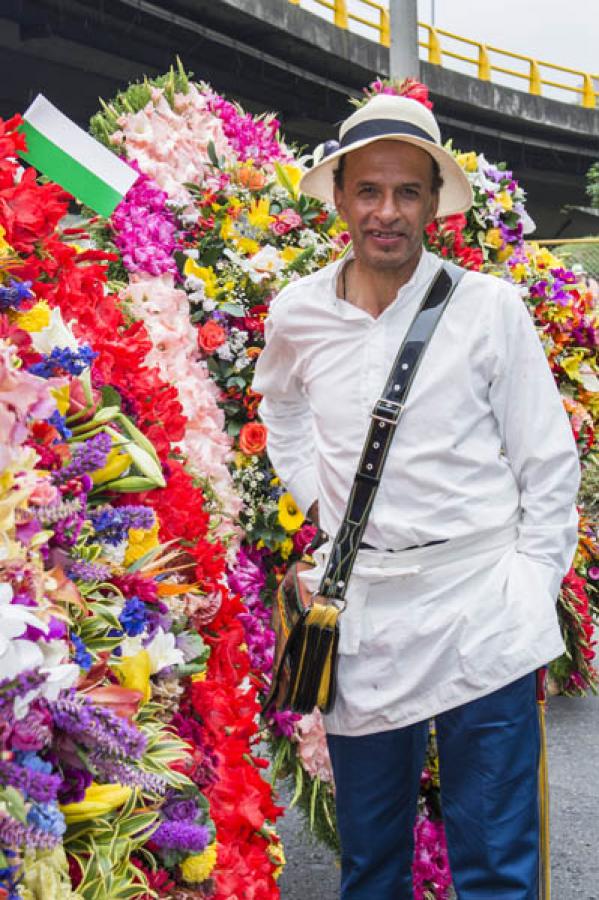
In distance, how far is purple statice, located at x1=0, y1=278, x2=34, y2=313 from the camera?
1.63 metres

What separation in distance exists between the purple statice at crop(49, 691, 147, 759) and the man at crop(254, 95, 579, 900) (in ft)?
2.95

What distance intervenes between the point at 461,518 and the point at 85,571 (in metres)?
0.89

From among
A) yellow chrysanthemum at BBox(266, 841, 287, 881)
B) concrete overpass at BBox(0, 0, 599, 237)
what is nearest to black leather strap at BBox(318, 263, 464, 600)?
yellow chrysanthemum at BBox(266, 841, 287, 881)

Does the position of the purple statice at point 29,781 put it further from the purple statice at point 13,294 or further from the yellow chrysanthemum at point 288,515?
the yellow chrysanthemum at point 288,515

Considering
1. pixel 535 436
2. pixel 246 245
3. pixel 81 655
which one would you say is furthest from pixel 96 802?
pixel 246 245

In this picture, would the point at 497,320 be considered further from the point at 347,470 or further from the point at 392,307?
the point at 347,470

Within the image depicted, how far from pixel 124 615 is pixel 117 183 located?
0.96 m

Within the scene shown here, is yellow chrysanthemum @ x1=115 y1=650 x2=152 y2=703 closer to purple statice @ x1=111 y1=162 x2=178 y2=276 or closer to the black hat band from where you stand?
the black hat band

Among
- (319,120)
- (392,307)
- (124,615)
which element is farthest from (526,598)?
(319,120)

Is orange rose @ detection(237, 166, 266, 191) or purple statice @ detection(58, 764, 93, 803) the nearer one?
purple statice @ detection(58, 764, 93, 803)

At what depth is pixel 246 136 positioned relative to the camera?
3660mm

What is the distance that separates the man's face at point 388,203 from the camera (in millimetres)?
2215

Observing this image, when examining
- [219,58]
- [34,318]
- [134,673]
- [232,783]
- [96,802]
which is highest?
[219,58]

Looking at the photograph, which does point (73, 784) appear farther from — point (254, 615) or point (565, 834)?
point (565, 834)
